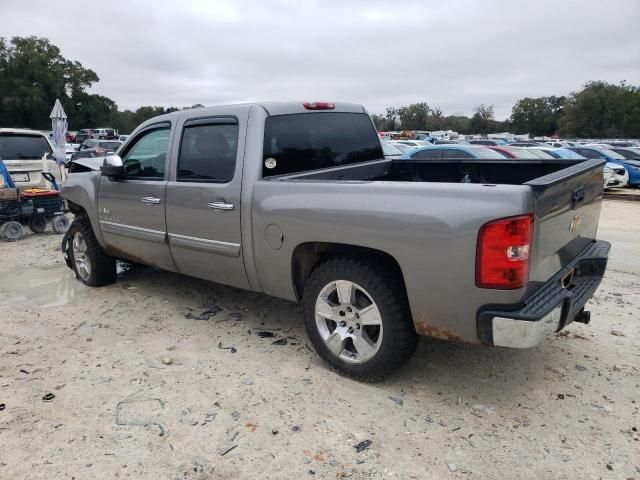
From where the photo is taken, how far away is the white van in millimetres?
9516

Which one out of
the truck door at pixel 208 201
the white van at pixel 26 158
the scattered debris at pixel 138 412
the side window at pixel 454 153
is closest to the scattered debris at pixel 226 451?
the scattered debris at pixel 138 412

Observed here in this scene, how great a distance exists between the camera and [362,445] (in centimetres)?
265

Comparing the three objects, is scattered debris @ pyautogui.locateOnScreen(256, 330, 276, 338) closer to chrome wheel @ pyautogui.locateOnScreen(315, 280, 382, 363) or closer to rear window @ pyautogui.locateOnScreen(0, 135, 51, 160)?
chrome wheel @ pyautogui.locateOnScreen(315, 280, 382, 363)

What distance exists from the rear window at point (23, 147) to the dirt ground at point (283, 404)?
6375 mm

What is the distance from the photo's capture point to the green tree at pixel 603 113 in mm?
60684

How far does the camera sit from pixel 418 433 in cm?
274

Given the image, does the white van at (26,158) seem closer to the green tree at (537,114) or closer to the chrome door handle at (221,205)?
the chrome door handle at (221,205)

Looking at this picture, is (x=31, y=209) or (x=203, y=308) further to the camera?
(x=31, y=209)

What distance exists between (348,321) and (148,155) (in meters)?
2.62

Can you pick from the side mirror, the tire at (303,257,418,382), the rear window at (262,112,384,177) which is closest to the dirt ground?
the tire at (303,257,418,382)

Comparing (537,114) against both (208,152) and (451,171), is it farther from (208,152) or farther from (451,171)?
(208,152)

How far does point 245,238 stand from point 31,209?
6.40m

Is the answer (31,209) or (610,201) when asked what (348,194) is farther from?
(610,201)

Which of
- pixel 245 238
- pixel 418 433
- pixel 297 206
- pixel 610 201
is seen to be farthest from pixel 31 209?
pixel 610 201
